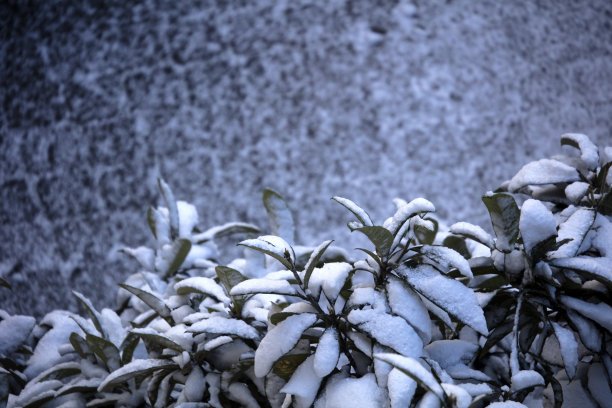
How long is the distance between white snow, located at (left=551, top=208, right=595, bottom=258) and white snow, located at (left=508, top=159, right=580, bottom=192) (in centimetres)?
6

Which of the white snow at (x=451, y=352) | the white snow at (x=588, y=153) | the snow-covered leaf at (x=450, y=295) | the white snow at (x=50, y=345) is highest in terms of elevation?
the white snow at (x=588, y=153)

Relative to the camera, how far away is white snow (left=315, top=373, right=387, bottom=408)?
17.2 inches

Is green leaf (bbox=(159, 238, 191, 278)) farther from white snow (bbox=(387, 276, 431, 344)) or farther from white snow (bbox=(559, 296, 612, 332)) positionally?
white snow (bbox=(559, 296, 612, 332))

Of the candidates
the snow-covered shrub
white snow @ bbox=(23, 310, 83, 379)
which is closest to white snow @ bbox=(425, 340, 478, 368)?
the snow-covered shrub

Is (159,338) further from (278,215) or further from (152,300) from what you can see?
(278,215)

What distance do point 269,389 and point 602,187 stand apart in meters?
0.40

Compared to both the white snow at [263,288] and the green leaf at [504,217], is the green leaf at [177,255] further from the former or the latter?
the green leaf at [504,217]

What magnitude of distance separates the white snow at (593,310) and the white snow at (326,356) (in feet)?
0.71

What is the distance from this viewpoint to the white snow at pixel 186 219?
796 millimetres

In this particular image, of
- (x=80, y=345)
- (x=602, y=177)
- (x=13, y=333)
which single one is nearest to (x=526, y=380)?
(x=602, y=177)

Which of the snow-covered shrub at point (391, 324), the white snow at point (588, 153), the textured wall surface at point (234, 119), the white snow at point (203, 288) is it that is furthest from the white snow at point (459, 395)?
the textured wall surface at point (234, 119)

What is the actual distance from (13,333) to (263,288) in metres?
0.39

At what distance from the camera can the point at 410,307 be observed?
0.48 metres

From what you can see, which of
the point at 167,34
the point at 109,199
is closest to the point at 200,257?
the point at 109,199
